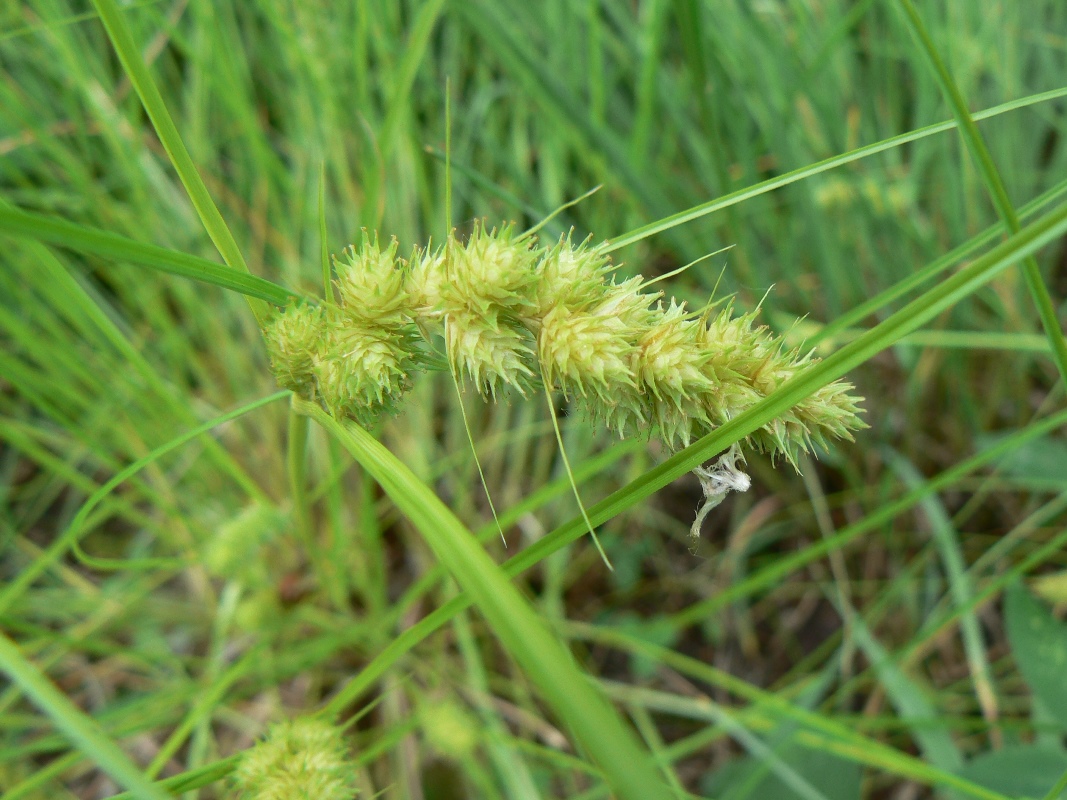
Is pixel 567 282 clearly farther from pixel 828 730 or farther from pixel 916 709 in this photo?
pixel 916 709

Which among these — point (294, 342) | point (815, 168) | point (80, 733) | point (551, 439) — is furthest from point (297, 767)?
point (551, 439)

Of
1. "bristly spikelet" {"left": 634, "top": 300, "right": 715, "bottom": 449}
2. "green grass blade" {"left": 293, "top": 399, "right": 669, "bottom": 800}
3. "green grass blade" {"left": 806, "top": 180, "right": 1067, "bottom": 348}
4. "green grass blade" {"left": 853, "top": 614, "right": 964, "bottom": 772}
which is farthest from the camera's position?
"green grass blade" {"left": 853, "top": 614, "right": 964, "bottom": 772}

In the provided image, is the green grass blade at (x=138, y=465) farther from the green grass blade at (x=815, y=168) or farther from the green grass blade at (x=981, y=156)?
the green grass blade at (x=981, y=156)

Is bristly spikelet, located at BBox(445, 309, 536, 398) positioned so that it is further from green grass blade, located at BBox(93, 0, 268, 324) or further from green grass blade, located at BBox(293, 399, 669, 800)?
green grass blade, located at BBox(93, 0, 268, 324)

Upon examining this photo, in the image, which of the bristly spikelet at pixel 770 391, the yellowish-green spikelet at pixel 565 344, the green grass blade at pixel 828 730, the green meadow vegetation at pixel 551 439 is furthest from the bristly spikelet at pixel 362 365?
the green grass blade at pixel 828 730

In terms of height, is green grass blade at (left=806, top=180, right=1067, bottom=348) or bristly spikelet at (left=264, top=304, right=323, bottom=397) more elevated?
bristly spikelet at (left=264, top=304, right=323, bottom=397)

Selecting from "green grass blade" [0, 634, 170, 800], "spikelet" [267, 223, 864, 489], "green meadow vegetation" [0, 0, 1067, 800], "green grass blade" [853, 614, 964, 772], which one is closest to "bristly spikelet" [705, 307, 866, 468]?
"spikelet" [267, 223, 864, 489]

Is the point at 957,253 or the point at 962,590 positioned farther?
the point at 962,590
